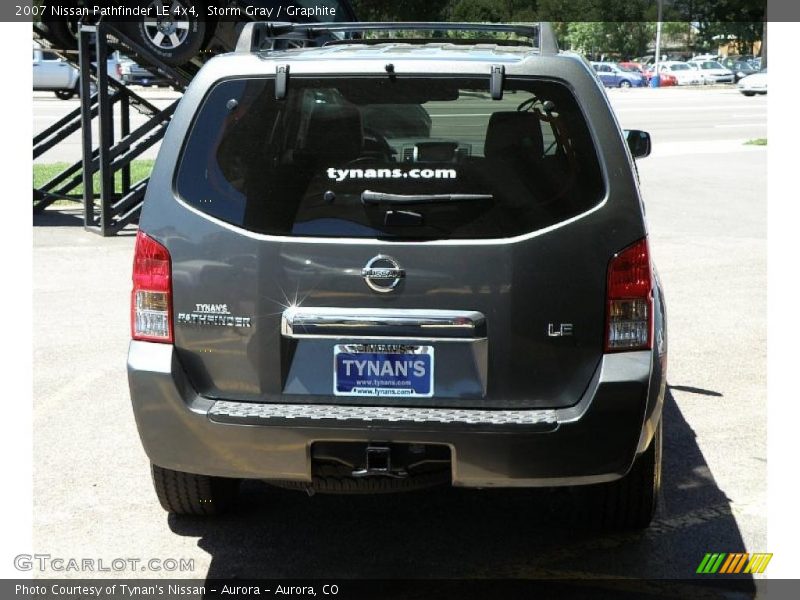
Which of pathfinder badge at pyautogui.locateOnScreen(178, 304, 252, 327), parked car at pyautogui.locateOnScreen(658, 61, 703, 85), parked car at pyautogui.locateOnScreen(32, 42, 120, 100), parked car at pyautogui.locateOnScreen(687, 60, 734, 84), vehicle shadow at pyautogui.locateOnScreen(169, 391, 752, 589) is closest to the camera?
pathfinder badge at pyautogui.locateOnScreen(178, 304, 252, 327)

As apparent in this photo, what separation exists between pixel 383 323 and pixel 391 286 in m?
0.12

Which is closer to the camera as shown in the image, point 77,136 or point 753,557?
point 753,557

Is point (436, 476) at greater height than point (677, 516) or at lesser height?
greater

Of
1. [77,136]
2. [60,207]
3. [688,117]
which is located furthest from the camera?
[688,117]

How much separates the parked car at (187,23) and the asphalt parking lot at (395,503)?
201 inches

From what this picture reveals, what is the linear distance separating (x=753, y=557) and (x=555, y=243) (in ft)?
5.23

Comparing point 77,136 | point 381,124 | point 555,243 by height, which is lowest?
point 77,136

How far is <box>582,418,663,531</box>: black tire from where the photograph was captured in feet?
14.7

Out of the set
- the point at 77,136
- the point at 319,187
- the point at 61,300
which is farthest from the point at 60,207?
the point at 319,187

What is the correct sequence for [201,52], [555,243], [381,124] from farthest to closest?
[201,52]
[381,124]
[555,243]

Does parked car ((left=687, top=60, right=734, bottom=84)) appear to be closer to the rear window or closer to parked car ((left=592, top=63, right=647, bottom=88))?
parked car ((left=592, top=63, right=647, bottom=88))

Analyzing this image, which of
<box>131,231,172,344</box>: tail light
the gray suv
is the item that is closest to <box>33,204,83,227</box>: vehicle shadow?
<box>131,231,172,344</box>: tail light

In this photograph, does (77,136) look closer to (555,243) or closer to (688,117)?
(688,117)

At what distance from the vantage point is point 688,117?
3525 centimetres
